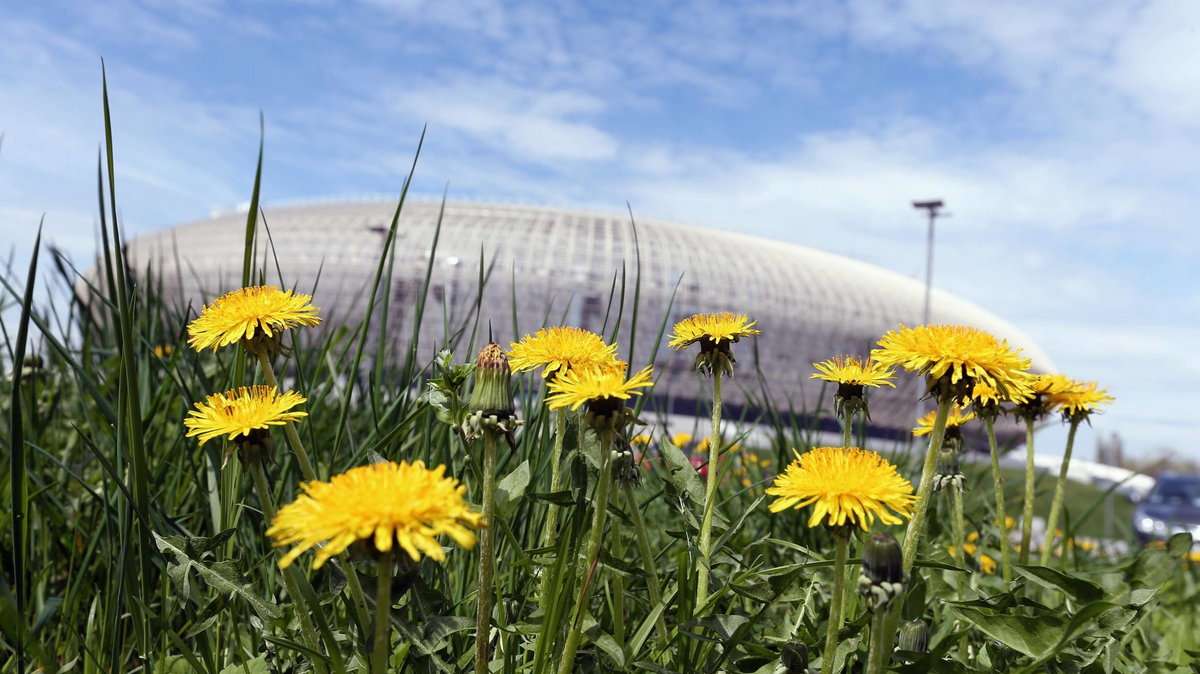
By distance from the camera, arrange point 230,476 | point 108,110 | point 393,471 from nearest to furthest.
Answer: point 393,471, point 108,110, point 230,476

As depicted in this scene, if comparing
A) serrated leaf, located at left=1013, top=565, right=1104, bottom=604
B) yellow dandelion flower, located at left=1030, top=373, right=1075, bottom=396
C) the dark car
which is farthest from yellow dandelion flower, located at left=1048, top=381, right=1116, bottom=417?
the dark car

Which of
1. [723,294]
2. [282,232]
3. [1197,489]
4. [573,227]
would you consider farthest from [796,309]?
[1197,489]

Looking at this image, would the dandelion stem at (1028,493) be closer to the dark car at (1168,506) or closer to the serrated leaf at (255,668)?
the serrated leaf at (255,668)

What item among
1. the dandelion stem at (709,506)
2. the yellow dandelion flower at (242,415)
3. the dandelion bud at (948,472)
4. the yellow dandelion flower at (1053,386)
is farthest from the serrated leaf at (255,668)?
the yellow dandelion flower at (1053,386)

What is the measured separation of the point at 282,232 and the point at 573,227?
1780cm

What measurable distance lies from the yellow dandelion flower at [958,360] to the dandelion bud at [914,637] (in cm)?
29

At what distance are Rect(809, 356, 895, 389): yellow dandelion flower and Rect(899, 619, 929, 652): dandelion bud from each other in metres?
0.30

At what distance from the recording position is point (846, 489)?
0.83 metres

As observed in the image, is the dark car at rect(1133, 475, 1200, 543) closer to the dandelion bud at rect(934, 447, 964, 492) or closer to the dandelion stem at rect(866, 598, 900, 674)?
the dandelion bud at rect(934, 447, 964, 492)

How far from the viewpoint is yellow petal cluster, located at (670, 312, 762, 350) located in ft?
3.92

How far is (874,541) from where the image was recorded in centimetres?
80

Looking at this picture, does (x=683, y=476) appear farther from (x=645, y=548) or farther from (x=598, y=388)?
(x=598, y=388)

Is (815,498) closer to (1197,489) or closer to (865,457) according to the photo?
(865,457)

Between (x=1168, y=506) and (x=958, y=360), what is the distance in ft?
35.5
